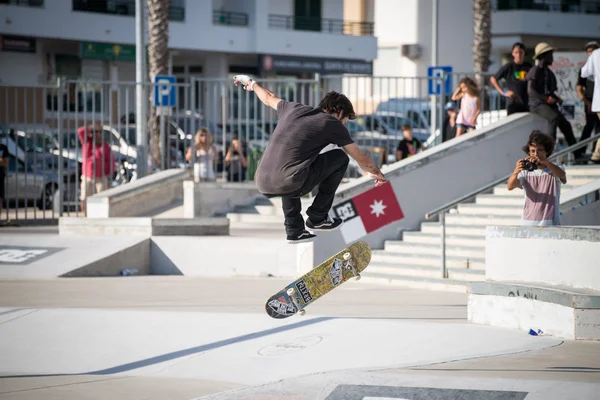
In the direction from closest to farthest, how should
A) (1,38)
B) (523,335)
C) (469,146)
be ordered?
(523,335) → (469,146) → (1,38)

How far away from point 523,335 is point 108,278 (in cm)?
638

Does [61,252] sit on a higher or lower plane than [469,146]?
lower

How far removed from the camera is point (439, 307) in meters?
11.0

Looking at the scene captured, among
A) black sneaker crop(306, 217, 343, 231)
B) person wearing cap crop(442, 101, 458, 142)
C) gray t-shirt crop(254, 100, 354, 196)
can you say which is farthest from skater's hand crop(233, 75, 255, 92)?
person wearing cap crop(442, 101, 458, 142)

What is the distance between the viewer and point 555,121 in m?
14.9

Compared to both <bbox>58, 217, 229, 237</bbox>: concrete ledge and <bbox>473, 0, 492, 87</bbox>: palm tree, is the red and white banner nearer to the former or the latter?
<bbox>58, 217, 229, 237</bbox>: concrete ledge

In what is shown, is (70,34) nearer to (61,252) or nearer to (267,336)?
(61,252)

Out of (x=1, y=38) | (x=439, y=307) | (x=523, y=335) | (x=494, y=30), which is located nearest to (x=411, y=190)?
(x=439, y=307)

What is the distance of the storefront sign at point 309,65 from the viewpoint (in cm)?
4328

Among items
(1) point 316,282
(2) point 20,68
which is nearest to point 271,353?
(1) point 316,282

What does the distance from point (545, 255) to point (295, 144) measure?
3.05 m

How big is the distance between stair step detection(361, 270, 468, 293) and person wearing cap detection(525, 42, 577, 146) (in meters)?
3.35

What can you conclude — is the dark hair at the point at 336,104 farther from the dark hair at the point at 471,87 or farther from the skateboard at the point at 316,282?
the dark hair at the point at 471,87

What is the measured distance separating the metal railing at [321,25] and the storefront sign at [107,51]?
731 centimetres
